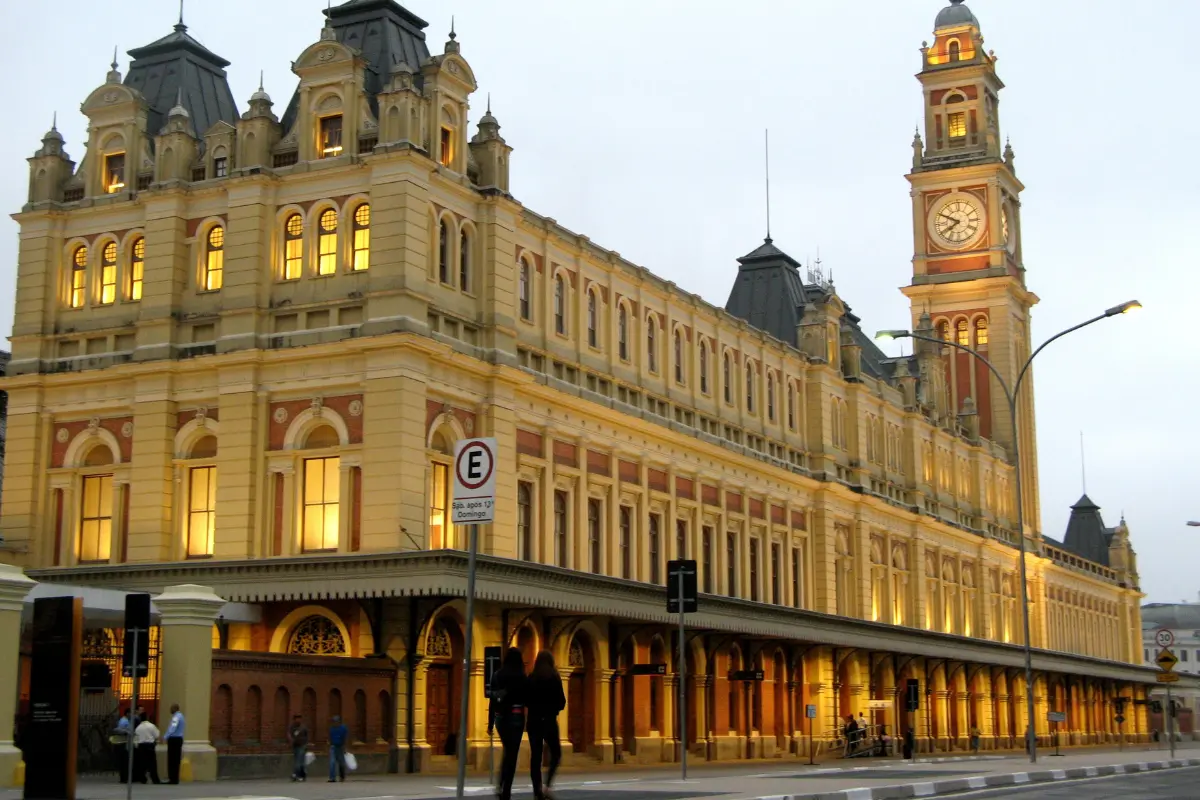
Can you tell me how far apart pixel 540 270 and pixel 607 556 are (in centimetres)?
822

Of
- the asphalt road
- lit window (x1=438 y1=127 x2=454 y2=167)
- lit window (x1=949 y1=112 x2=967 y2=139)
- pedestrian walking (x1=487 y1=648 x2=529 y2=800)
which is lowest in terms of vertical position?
the asphalt road

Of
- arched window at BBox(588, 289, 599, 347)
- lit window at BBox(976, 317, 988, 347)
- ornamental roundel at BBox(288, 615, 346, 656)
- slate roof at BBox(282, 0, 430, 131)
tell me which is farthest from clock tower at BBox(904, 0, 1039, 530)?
ornamental roundel at BBox(288, 615, 346, 656)

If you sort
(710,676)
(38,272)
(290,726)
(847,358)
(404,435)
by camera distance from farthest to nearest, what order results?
(847,358) < (710,676) < (38,272) < (404,435) < (290,726)

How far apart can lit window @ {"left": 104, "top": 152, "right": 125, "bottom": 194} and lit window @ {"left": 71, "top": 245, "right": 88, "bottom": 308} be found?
5.77 feet

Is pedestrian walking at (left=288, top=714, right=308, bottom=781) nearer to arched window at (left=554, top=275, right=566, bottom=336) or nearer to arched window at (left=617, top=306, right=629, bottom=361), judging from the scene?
arched window at (left=554, top=275, right=566, bottom=336)

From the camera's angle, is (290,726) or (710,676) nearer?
(290,726)

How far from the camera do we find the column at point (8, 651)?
2367 centimetres

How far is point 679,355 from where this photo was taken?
54281mm

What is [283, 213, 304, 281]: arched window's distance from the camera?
138 feet

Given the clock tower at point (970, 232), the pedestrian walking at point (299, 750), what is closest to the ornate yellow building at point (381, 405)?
the pedestrian walking at point (299, 750)

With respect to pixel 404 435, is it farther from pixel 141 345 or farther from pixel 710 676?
pixel 710 676

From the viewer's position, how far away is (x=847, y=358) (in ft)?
222

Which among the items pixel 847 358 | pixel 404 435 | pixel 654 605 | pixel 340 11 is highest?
pixel 340 11

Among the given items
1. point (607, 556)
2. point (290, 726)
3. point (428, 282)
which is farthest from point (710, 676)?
point (290, 726)
